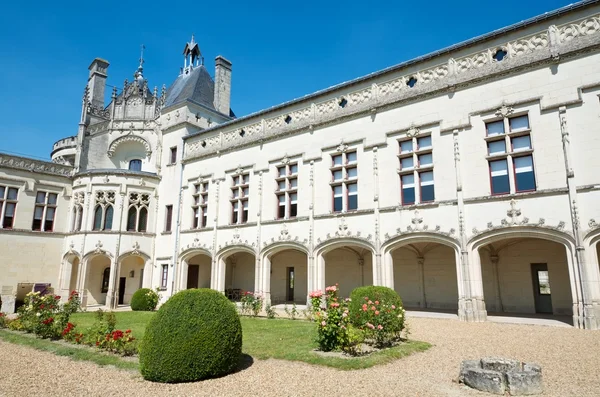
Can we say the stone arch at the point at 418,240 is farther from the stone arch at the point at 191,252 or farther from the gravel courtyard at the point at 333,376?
the stone arch at the point at 191,252

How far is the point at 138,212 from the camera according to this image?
22.5 meters

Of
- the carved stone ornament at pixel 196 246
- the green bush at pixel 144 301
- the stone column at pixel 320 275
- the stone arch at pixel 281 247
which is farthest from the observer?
the carved stone ornament at pixel 196 246

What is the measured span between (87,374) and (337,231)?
1067 centimetres

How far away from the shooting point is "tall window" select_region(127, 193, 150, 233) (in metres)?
22.3

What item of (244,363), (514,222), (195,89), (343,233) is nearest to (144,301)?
(343,233)

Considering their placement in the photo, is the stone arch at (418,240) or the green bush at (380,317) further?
the stone arch at (418,240)

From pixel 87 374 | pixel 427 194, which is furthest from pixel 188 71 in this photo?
pixel 87 374

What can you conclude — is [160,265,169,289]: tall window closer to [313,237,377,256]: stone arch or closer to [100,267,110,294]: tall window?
[100,267,110,294]: tall window

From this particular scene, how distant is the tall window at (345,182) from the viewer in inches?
631

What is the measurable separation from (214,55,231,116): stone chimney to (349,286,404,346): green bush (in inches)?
751

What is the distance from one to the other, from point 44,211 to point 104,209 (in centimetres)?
360

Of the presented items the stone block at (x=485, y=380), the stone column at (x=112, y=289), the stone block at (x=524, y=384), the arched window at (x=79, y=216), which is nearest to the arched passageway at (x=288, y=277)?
the stone column at (x=112, y=289)

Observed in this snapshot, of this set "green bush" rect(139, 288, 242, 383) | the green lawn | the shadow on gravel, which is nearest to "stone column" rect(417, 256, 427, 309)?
the green lawn

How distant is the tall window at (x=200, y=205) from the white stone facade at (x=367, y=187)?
78 mm
